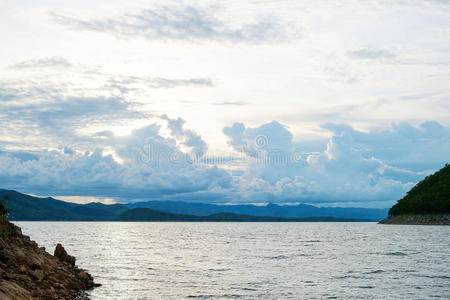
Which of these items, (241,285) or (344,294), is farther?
(241,285)

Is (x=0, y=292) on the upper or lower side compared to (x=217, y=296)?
upper

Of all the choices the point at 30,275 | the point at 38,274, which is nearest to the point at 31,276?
the point at 30,275

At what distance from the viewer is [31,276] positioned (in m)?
34.6

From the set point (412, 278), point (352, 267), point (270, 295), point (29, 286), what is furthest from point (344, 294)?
point (29, 286)

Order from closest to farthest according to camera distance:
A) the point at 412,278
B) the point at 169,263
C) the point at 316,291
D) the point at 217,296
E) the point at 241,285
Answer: the point at 217,296
the point at 316,291
the point at 241,285
the point at 412,278
the point at 169,263

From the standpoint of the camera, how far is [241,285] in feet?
146

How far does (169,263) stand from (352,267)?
2643cm

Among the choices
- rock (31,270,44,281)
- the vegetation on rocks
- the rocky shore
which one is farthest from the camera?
rock (31,270,44,281)

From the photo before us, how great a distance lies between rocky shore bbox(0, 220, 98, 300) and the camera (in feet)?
94.2

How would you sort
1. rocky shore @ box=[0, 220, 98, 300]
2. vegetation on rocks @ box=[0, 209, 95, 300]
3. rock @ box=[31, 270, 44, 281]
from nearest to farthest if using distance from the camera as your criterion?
rocky shore @ box=[0, 220, 98, 300]
vegetation on rocks @ box=[0, 209, 95, 300]
rock @ box=[31, 270, 44, 281]

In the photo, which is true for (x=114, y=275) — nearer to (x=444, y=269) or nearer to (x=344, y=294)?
(x=344, y=294)

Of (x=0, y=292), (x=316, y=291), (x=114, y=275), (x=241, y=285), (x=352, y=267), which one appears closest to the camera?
(x=0, y=292)

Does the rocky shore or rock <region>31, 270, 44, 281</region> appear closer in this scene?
the rocky shore

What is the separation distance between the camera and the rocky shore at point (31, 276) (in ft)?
94.2
